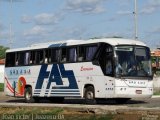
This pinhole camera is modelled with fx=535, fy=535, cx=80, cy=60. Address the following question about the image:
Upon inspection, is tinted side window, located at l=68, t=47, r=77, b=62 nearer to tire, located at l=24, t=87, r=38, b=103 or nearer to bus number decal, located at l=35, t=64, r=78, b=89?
bus number decal, located at l=35, t=64, r=78, b=89

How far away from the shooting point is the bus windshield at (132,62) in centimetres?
2628

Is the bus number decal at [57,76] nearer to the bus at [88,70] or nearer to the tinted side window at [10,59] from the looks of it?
the bus at [88,70]

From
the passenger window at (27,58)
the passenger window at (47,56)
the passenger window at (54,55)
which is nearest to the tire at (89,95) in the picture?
the passenger window at (54,55)

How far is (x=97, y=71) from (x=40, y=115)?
6730 mm

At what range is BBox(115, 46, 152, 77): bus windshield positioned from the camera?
86.2ft

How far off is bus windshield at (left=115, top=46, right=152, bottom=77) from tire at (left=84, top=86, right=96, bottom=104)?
7.19 feet

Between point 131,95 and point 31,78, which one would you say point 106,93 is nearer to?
point 131,95

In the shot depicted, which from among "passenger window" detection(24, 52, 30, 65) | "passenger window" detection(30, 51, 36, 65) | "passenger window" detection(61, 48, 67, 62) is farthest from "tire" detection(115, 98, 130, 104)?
"passenger window" detection(24, 52, 30, 65)

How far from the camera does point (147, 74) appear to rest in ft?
88.2

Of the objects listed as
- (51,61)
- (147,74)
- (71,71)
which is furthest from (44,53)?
(147,74)

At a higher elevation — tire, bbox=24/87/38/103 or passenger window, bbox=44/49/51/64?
passenger window, bbox=44/49/51/64

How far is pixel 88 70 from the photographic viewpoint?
2769 centimetres

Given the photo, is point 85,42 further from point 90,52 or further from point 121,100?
point 121,100

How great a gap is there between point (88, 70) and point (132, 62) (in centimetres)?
249
